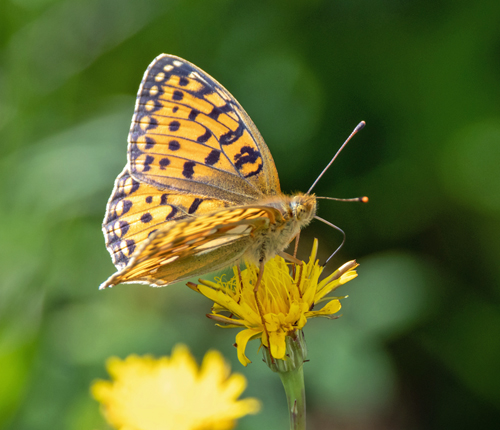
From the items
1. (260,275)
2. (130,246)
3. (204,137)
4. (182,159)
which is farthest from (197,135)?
(260,275)

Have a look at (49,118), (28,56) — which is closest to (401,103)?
(49,118)

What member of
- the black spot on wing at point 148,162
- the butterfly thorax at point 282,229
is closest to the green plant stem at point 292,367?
the butterfly thorax at point 282,229

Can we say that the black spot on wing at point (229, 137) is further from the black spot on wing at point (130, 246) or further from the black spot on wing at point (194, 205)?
the black spot on wing at point (130, 246)

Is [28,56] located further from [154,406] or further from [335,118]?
[154,406]

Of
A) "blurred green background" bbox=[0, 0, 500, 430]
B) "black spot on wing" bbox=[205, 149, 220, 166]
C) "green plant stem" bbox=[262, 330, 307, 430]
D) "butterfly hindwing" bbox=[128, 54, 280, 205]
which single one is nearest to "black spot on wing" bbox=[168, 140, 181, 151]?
"butterfly hindwing" bbox=[128, 54, 280, 205]

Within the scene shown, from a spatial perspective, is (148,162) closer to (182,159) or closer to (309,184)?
(182,159)

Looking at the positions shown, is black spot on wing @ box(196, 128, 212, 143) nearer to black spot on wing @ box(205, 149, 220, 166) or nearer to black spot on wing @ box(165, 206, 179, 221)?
black spot on wing @ box(205, 149, 220, 166)

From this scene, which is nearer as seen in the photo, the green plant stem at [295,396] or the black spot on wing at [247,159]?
the green plant stem at [295,396]
